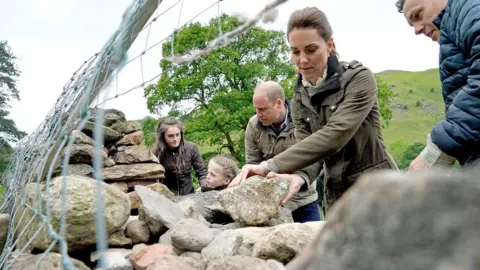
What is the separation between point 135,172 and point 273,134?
391 cm

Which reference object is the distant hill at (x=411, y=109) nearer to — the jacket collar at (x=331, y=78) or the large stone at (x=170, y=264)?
the jacket collar at (x=331, y=78)

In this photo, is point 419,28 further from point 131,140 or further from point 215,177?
point 131,140

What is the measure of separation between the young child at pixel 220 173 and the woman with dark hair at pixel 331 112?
8.31 ft

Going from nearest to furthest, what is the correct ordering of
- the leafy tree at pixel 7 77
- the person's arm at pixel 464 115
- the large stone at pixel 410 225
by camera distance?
1. the large stone at pixel 410 225
2. the person's arm at pixel 464 115
3. the leafy tree at pixel 7 77

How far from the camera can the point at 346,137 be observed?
3.18m

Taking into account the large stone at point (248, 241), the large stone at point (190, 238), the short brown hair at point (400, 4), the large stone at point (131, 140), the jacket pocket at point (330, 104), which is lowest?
the large stone at point (248, 241)

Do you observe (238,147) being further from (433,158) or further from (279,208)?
(433,158)

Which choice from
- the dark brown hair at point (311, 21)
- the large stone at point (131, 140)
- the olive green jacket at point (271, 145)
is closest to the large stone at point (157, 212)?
the olive green jacket at point (271, 145)

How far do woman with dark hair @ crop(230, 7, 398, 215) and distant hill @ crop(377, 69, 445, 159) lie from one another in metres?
32.1

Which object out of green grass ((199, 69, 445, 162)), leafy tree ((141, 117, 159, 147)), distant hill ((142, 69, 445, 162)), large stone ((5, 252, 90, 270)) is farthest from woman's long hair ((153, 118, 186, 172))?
distant hill ((142, 69, 445, 162))

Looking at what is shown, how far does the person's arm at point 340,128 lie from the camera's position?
3164mm

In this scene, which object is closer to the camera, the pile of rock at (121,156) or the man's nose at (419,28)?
the man's nose at (419,28)

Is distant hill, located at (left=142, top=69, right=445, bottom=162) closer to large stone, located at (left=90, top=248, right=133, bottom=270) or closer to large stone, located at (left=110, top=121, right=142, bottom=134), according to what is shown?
large stone, located at (left=110, top=121, right=142, bottom=134)

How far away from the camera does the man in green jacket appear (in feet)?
14.0
